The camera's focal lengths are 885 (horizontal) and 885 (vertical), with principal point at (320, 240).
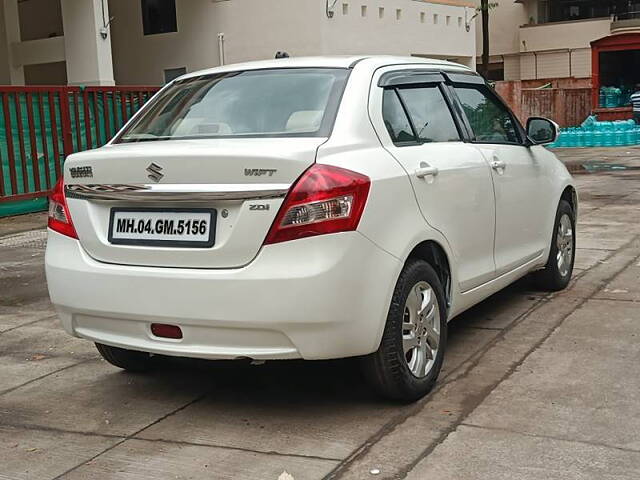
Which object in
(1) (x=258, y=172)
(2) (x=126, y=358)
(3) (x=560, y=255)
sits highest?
(1) (x=258, y=172)

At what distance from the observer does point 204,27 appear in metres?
25.4

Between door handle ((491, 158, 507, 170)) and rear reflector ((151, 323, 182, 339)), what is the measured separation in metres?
2.28

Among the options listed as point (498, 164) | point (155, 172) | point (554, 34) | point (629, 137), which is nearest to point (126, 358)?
point (155, 172)

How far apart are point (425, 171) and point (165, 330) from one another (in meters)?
1.53

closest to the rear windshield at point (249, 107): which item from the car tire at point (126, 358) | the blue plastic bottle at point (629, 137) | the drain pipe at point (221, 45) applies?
the car tire at point (126, 358)

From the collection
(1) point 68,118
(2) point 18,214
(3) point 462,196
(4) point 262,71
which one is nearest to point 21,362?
(4) point 262,71

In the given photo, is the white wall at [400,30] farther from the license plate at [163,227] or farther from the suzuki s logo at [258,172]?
the suzuki s logo at [258,172]

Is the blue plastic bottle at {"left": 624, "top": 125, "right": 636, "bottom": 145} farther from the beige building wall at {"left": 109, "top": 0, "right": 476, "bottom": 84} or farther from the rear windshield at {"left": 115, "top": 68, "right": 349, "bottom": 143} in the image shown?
the rear windshield at {"left": 115, "top": 68, "right": 349, "bottom": 143}

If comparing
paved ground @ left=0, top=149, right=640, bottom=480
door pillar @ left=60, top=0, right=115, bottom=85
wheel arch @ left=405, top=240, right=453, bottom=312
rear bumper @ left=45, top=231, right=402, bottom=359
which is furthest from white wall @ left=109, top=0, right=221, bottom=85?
rear bumper @ left=45, top=231, right=402, bottom=359

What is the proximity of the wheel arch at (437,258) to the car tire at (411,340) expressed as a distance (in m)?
0.08

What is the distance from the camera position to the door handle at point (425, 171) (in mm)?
4465

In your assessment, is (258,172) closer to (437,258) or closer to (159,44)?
(437,258)

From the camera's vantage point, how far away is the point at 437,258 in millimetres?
4641

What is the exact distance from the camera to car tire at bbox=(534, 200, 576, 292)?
6.50 m
